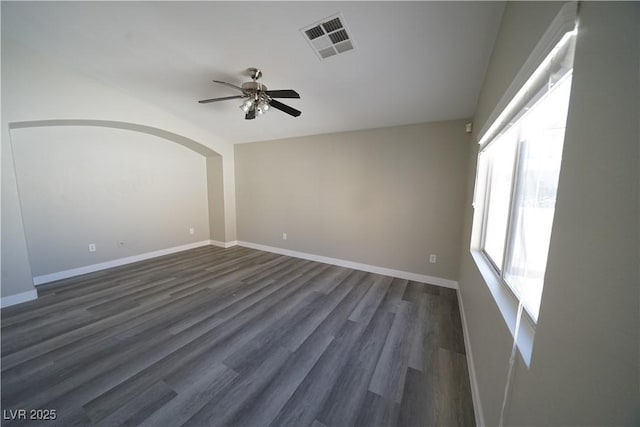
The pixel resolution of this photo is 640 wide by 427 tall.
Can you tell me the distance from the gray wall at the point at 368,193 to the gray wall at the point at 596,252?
7.82ft

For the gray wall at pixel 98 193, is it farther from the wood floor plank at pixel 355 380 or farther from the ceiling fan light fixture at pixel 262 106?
the wood floor plank at pixel 355 380

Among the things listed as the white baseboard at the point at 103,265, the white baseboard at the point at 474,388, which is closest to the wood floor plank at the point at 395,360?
the white baseboard at the point at 474,388

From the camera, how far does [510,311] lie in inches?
40.7

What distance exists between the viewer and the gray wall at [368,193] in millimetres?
Result: 2912

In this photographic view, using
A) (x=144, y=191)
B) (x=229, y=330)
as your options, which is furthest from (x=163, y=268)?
(x=229, y=330)

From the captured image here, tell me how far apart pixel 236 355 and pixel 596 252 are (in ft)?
6.96

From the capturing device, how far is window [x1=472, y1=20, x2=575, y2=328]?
2.55 ft

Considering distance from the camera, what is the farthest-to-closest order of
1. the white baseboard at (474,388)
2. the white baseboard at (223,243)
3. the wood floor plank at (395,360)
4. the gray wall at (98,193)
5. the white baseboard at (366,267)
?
1. the white baseboard at (223,243)
2. the white baseboard at (366,267)
3. the gray wall at (98,193)
4. the wood floor plank at (395,360)
5. the white baseboard at (474,388)

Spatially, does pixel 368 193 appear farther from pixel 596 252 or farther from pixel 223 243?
pixel 223 243

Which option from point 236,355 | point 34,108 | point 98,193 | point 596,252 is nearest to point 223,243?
point 98,193

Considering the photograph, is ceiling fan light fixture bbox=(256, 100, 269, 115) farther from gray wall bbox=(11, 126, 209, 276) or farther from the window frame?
gray wall bbox=(11, 126, 209, 276)

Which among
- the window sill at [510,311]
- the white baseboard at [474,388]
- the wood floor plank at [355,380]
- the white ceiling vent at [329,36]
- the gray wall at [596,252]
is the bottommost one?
the wood floor plank at [355,380]

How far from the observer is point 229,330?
204cm

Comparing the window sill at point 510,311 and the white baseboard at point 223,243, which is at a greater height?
the window sill at point 510,311
